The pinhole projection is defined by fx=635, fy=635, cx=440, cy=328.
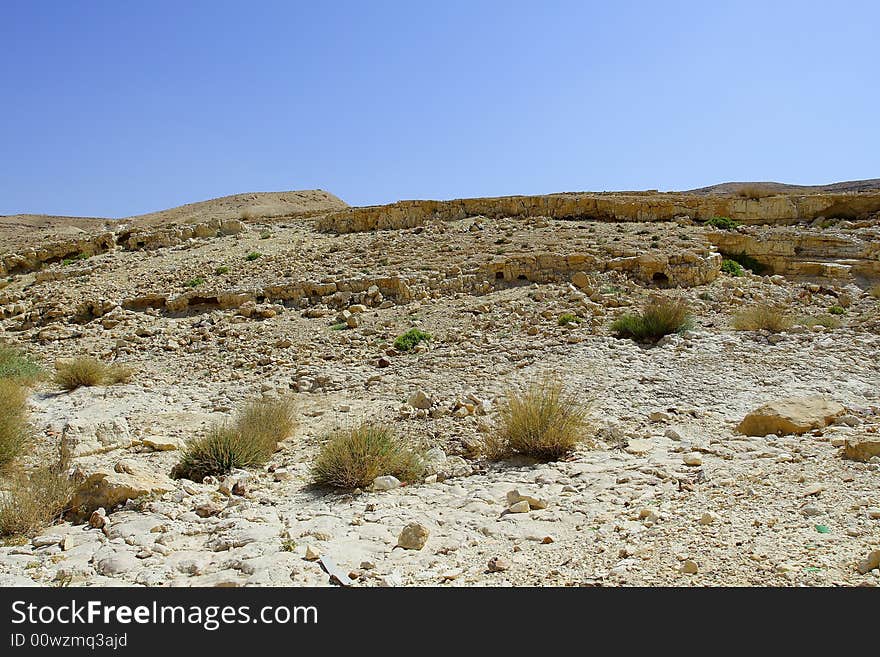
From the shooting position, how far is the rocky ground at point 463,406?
3.54 meters

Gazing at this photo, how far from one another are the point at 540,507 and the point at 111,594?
8.45 feet

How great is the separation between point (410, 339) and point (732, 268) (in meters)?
7.95

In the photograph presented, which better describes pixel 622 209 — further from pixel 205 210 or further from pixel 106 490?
pixel 205 210

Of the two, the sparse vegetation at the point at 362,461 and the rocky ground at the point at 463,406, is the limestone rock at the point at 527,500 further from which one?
the sparse vegetation at the point at 362,461

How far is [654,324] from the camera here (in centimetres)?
937

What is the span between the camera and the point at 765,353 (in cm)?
835

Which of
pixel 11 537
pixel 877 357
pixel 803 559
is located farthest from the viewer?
pixel 877 357

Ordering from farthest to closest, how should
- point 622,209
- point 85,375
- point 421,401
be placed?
point 622,209
point 85,375
point 421,401

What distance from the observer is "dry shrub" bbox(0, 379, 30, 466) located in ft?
20.0

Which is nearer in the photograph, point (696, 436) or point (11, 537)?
point (11, 537)

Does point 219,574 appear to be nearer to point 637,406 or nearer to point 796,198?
point 637,406

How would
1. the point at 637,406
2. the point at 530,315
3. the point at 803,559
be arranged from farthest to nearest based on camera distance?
the point at 530,315
the point at 637,406
the point at 803,559

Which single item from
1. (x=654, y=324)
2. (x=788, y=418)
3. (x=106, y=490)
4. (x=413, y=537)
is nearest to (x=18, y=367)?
(x=106, y=490)

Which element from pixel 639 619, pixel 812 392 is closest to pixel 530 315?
pixel 812 392
